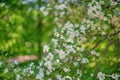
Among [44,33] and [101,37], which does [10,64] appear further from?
[44,33]

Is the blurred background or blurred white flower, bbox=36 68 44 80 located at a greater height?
blurred white flower, bbox=36 68 44 80

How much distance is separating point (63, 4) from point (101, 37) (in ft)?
4.61

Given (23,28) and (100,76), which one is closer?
(100,76)

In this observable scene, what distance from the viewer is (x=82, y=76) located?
7941 millimetres

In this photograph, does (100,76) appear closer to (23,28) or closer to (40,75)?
(40,75)

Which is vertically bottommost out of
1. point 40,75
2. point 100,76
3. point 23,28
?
point 23,28

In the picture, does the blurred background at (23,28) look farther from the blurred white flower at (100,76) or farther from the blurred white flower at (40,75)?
the blurred white flower at (100,76)

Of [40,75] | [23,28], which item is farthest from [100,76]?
[23,28]

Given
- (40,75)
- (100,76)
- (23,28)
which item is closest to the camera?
(40,75)

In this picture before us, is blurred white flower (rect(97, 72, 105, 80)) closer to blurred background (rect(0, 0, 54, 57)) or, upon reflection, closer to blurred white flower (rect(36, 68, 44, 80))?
blurred white flower (rect(36, 68, 44, 80))

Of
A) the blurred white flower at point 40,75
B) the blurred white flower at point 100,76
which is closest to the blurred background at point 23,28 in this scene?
the blurred white flower at point 40,75

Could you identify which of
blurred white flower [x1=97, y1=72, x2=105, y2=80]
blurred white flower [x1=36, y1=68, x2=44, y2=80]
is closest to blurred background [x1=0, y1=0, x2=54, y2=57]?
blurred white flower [x1=36, y1=68, x2=44, y2=80]

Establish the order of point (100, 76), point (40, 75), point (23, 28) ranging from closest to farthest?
point (40, 75)
point (100, 76)
point (23, 28)

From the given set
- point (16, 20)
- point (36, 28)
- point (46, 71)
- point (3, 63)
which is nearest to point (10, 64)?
point (3, 63)
